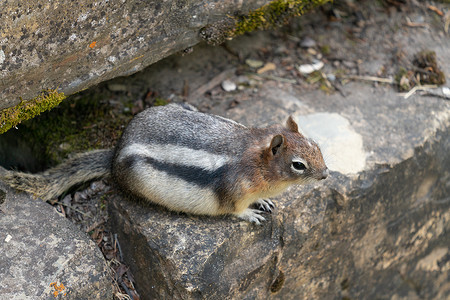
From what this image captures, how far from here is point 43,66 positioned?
3.80 m

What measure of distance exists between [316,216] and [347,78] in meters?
2.06

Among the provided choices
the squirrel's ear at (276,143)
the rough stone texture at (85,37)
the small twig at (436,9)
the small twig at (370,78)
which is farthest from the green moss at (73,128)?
the small twig at (436,9)

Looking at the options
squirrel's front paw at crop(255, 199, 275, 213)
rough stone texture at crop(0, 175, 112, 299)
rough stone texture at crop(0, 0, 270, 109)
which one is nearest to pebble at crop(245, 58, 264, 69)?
rough stone texture at crop(0, 0, 270, 109)

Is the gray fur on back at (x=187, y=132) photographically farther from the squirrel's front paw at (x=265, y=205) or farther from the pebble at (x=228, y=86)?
the pebble at (x=228, y=86)

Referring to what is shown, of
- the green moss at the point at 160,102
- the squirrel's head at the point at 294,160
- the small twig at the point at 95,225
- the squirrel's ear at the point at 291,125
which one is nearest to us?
the squirrel's head at the point at 294,160

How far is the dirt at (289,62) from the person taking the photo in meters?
5.55

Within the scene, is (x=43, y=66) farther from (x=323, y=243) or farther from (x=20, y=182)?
(x=323, y=243)

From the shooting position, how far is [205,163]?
4.13 metres

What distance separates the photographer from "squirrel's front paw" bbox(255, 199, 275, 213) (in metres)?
4.60

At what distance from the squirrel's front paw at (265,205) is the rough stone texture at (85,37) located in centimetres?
158

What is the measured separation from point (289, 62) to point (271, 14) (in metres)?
1.14

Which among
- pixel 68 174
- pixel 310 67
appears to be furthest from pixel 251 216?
pixel 310 67

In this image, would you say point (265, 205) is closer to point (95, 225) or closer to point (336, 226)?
point (336, 226)

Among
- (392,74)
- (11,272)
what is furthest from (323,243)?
(11,272)
